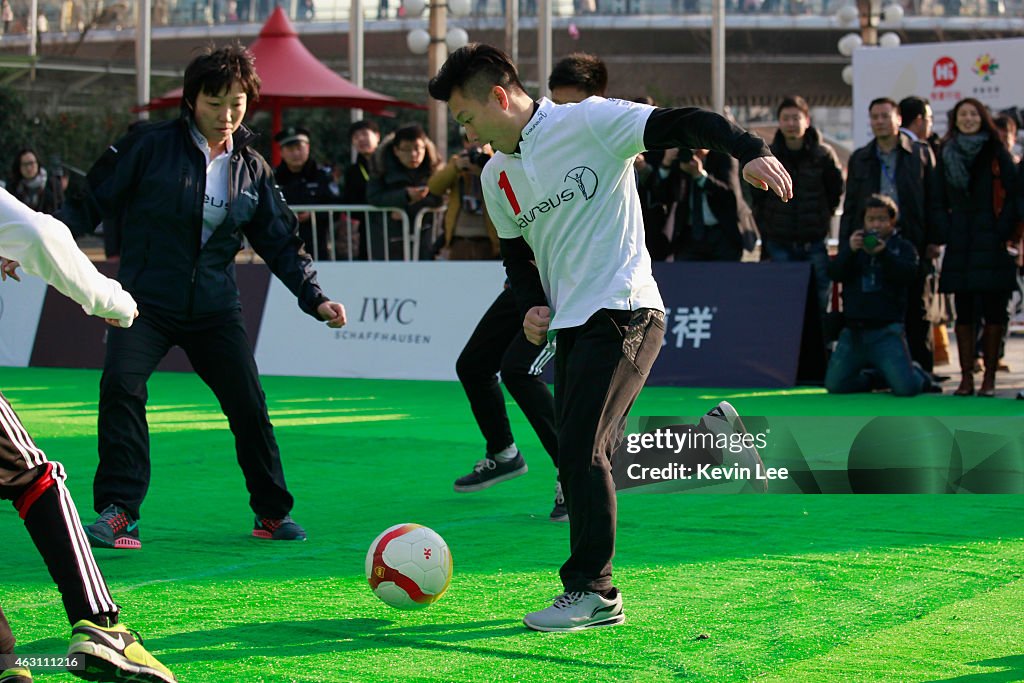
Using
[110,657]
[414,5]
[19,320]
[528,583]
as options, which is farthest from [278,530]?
[414,5]

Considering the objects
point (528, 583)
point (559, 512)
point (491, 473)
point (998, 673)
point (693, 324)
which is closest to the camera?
point (998, 673)

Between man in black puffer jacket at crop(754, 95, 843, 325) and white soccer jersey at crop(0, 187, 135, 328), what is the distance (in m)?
9.64

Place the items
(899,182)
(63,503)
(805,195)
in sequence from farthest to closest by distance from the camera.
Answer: (805,195) < (899,182) < (63,503)

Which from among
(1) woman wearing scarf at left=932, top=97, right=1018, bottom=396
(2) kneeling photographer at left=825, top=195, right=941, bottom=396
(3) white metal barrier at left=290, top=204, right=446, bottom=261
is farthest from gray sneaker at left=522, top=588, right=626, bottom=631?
(3) white metal barrier at left=290, top=204, right=446, bottom=261

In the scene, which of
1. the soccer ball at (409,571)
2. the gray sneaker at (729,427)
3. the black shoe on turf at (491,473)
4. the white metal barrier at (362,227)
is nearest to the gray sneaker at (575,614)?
the soccer ball at (409,571)

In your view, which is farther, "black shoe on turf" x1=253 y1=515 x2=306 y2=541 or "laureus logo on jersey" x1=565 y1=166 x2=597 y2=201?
"black shoe on turf" x1=253 y1=515 x2=306 y2=541

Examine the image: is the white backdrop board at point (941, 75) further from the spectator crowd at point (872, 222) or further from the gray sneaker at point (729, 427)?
the gray sneaker at point (729, 427)

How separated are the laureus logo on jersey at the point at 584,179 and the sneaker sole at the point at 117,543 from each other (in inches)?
103

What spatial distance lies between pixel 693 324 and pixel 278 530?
7181 mm

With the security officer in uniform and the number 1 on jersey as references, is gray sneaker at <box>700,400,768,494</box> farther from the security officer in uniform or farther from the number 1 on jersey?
the security officer in uniform

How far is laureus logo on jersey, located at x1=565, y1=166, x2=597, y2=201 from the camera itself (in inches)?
192

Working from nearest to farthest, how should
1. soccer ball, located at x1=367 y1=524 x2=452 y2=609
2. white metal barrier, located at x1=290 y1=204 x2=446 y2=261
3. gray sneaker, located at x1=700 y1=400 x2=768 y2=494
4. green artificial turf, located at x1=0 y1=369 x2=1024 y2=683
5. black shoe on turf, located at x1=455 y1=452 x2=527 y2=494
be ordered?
green artificial turf, located at x1=0 y1=369 x2=1024 y2=683
soccer ball, located at x1=367 y1=524 x2=452 y2=609
black shoe on turf, located at x1=455 y1=452 x2=527 y2=494
gray sneaker, located at x1=700 y1=400 x2=768 y2=494
white metal barrier, located at x1=290 y1=204 x2=446 y2=261

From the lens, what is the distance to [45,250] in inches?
143

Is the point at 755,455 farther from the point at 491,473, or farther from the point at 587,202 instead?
the point at 587,202
